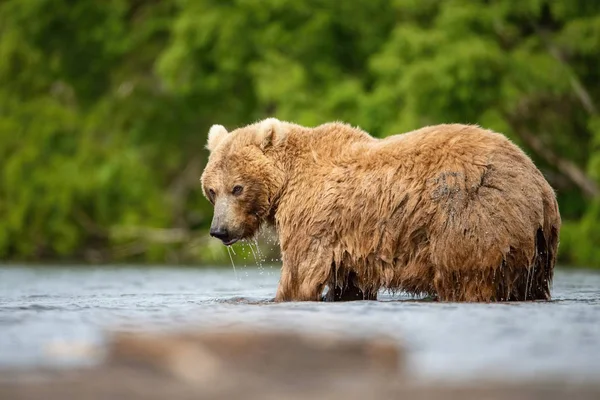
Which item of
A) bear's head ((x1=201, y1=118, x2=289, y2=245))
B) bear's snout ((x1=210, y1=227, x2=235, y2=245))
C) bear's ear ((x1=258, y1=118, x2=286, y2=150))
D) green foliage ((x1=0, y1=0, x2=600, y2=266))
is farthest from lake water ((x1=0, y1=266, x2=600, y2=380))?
green foliage ((x1=0, y1=0, x2=600, y2=266))

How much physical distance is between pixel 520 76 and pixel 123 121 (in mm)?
11184

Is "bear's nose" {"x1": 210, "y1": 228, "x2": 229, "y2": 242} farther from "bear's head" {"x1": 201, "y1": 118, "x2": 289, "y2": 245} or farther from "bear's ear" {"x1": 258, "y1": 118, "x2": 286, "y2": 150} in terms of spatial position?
"bear's ear" {"x1": 258, "y1": 118, "x2": 286, "y2": 150}

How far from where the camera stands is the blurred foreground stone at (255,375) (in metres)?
5.24

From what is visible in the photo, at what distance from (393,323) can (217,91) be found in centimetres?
1975

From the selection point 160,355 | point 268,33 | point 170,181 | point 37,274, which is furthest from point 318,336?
point 170,181

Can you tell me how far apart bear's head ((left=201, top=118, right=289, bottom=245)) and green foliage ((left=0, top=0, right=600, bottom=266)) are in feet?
35.4

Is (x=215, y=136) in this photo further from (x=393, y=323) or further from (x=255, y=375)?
(x=255, y=375)

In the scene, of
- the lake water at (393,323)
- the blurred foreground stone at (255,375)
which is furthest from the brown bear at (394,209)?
the blurred foreground stone at (255,375)

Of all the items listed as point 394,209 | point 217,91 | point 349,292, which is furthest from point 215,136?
point 217,91

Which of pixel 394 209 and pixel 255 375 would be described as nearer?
pixel 255 375

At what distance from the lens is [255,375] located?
18.7ft

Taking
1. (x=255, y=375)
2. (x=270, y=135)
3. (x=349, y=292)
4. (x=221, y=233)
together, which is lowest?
(x=255, y=375)

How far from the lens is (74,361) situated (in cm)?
623

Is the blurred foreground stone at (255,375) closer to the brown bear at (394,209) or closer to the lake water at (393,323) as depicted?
the lake water at (393,323)
